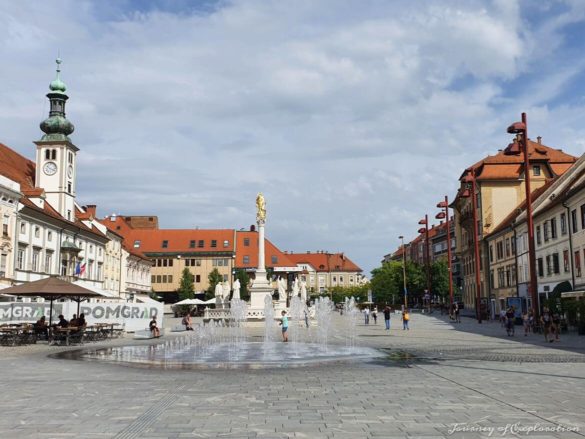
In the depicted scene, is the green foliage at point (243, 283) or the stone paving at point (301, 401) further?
the green foliage at point (243, 283)

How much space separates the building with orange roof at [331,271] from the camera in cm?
16962

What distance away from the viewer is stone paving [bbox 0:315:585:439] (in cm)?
805

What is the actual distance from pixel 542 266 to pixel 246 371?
38.8m

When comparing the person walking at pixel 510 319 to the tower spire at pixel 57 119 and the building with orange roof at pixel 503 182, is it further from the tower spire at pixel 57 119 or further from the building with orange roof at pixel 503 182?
the tower spire at pixel 57 119

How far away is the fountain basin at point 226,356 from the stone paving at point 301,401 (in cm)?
140

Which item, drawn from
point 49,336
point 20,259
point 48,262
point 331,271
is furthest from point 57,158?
point 331,271

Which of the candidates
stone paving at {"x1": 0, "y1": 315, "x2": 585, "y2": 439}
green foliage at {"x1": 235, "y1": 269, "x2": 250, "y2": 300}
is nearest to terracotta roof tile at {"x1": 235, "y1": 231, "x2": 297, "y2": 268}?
green foliage at {"x1": 235, "y1": 269, "x2": 250, "y2": 300}

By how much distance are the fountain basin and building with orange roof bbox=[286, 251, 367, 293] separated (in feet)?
475

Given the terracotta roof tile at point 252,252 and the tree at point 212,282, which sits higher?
the terracotta roof tile at point 252,252

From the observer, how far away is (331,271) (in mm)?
171000

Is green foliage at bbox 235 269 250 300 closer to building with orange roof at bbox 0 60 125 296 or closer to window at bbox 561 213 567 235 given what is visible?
building with orange roof at bbox 0 60 125 296

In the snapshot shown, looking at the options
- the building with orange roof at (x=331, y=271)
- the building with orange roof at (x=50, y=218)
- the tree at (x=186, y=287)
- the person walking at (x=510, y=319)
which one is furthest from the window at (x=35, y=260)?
the building with orange roof at (x=331, y=271)

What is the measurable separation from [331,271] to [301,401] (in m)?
162

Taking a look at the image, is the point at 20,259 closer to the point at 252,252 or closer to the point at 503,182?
the point at 503,182
